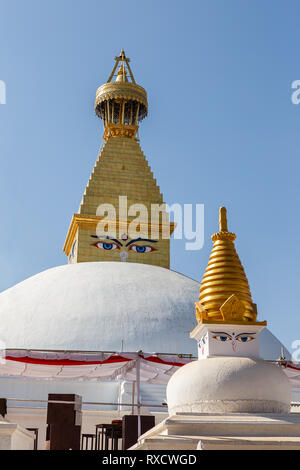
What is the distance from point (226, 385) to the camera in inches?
373

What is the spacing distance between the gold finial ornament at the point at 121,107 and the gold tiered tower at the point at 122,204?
1.9 inches

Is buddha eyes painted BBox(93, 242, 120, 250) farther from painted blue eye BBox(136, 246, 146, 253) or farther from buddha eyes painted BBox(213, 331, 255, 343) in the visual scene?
buddha eyes painted BBox(213, 331, 255, 343)

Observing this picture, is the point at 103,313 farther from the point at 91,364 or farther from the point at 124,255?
the point at 124,255

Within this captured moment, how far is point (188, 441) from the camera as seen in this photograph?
27.5ft

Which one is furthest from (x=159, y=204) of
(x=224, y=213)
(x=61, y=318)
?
(x=224, y=213)

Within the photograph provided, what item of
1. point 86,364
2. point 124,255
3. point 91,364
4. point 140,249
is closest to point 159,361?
point 91,364

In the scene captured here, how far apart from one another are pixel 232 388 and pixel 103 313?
8193 mm

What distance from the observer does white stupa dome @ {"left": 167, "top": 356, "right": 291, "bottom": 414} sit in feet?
30.9

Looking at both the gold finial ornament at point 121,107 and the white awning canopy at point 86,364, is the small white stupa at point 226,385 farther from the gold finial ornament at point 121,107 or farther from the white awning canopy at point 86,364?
the gold finial ornament at point 121,107

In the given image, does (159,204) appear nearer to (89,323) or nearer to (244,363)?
(89,323)

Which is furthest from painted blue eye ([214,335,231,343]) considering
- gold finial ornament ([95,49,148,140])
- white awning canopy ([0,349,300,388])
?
gold finial ornament ([95,49,148,140])

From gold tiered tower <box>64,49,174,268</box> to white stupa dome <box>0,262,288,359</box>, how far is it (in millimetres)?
4567

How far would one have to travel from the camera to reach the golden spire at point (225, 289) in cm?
1054

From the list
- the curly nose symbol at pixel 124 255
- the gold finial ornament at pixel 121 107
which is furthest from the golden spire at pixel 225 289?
the gold finial ornament at pixel 121 107
